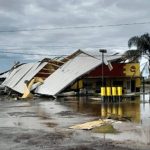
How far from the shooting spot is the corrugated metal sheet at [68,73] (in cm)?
4502

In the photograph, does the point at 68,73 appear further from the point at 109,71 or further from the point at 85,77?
the point at 109,71

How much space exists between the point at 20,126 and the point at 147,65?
48758 mm

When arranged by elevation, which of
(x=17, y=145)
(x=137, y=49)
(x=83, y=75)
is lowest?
(x=17, y=145)

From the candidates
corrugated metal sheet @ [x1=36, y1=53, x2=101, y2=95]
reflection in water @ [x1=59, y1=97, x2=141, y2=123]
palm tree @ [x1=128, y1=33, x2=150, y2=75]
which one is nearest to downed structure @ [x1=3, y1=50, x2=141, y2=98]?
corrugated metal sheet @ [x1=36, y1=53, x2=101, y2=95]

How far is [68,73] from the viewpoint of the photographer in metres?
47.3

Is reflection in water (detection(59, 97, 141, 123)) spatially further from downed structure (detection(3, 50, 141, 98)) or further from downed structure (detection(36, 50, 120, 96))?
downed structure (detection(3, 50, 141, 98))

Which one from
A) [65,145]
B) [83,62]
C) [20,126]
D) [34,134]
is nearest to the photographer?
[65,145]

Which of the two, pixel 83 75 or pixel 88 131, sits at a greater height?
pixel 83 75

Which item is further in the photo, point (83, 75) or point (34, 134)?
point (83, 75)

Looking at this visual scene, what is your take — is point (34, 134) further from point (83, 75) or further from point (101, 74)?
point (101, 74)

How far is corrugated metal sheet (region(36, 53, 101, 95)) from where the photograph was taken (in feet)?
148

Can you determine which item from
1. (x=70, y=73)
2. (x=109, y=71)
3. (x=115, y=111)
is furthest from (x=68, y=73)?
(x=115, y=111)

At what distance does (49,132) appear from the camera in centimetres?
1606

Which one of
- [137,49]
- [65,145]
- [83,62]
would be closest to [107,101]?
[83,62]
